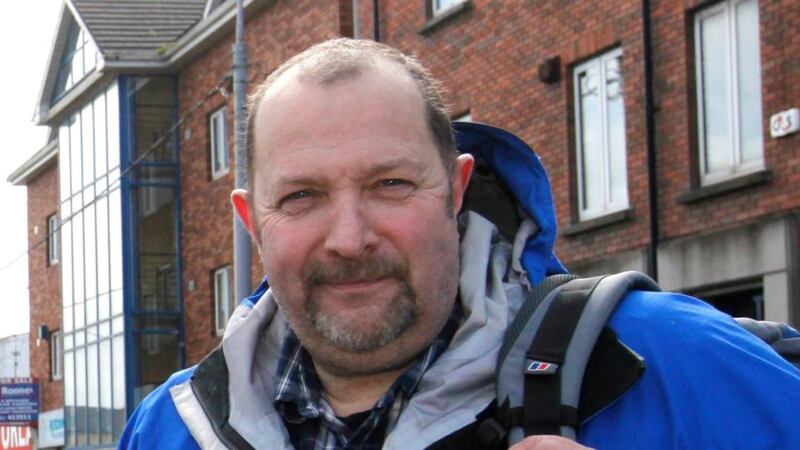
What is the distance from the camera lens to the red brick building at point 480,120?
581 inches

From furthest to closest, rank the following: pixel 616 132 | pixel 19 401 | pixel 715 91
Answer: pixel 19 401
pixel 616 132
pixel 715 91

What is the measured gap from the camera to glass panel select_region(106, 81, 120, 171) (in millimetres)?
31984

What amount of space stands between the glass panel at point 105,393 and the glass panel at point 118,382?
0.83 feet

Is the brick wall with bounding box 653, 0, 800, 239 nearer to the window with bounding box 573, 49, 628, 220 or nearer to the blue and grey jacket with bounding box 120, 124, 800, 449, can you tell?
the window with bounding box 573, 49, 628, 220

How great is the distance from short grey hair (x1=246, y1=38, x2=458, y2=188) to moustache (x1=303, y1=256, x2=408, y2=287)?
234 millimetres

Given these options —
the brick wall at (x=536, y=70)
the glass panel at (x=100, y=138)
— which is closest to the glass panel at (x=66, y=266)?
the glass panel at (x=100, y=138)

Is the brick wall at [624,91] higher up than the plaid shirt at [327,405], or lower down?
higher up

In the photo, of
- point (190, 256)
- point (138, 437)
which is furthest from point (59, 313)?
point (138, 437)

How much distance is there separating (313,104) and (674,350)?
0.75 m

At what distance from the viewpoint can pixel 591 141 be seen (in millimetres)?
17234

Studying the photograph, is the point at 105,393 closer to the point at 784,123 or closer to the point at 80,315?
the point at 80,315

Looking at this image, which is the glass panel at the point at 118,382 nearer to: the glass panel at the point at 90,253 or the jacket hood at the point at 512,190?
the glass panel at the point at 90,253

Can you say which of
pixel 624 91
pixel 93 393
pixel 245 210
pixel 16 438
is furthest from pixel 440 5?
pixel 16 438

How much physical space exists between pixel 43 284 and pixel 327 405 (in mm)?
40151
